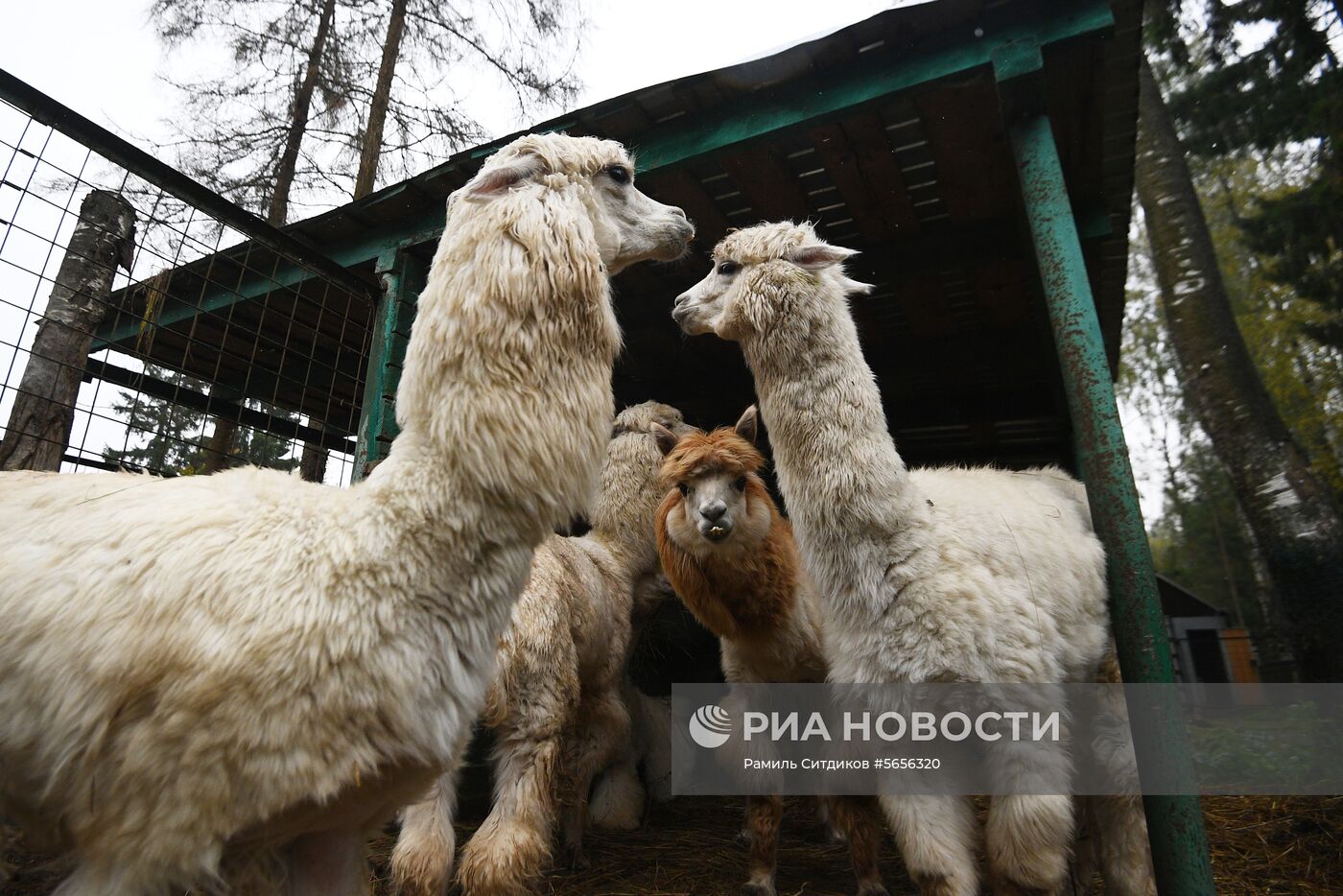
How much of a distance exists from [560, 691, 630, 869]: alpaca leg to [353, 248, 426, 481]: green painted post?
6.70ft

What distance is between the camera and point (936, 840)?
2699mm

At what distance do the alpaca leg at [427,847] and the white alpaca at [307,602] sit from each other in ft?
3.22

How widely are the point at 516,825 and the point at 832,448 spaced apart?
2.12 metres

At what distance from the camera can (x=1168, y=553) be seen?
1665 inches

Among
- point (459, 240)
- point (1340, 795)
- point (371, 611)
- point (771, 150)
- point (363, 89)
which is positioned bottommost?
point (1340, 795)

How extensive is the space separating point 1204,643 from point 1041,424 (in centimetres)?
1563

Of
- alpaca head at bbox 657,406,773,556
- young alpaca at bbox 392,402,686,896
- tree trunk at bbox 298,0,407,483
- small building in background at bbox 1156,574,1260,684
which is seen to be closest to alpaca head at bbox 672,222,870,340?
alpaca head at bbox 657,406,773,556

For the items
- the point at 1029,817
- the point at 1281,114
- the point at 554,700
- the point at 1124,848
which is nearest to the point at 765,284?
the point at 554,700

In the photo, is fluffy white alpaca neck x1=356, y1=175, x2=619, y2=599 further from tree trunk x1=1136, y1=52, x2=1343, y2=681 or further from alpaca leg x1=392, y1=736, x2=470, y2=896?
tree trunk x1=1136, y1=52, x2=1343, y2=681

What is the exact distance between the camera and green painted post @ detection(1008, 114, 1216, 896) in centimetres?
268

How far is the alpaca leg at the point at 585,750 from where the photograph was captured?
4.17 meters

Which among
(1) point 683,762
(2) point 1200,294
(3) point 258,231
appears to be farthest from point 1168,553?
(3) point 258,231

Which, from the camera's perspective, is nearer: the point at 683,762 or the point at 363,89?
the point at 683,762

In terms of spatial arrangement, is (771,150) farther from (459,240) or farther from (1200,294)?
(1200,294)
